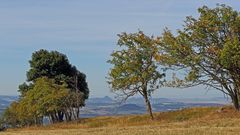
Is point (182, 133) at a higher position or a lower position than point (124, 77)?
lower

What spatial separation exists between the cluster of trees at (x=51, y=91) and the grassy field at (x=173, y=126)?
19.1 m

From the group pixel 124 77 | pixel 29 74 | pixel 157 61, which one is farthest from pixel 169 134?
pixel 29 74

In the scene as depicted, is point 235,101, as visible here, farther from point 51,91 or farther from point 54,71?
point 54,71

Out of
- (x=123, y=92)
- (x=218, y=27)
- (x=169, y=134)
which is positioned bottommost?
(x=169, y=134)

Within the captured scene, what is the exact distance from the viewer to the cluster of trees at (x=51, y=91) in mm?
87812

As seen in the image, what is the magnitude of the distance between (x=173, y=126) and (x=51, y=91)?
48125mm

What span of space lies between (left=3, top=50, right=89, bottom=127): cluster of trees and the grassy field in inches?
752

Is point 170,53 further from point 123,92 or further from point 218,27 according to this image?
point 123,92

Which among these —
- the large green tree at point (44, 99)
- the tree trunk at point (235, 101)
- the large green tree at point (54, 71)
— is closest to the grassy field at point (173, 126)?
the tree trunk at point (235, 101)

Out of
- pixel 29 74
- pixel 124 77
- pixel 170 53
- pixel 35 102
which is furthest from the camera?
pixel 29 74

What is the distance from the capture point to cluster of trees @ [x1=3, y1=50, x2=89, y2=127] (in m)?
87.8

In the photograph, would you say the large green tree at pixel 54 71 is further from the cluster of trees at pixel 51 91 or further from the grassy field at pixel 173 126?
the grassy field at pixel 173 126

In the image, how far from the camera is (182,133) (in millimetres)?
32125

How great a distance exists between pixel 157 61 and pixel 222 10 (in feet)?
34.0
